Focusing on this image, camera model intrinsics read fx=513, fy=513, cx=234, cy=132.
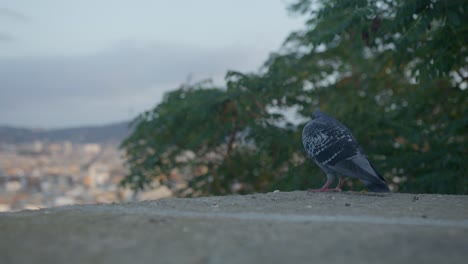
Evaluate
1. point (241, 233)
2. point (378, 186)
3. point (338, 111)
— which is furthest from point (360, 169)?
point (338, 111)

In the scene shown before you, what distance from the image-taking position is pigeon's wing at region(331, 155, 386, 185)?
6996 millimetres

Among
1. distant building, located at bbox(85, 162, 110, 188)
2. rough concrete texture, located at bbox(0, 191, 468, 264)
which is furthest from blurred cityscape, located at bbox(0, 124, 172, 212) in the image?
rough concrete texture, located at bbox(0, 191, 468, 264)

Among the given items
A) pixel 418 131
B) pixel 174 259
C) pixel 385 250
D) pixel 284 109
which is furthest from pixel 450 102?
pixel 174 259

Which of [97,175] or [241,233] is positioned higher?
[241,233]

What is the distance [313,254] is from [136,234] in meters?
1.54

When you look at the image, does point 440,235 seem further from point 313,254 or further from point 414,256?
point 313,254

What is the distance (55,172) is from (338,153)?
71.8 m

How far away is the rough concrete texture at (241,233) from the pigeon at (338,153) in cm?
83

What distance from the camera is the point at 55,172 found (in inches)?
2894

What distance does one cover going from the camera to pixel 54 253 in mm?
3758

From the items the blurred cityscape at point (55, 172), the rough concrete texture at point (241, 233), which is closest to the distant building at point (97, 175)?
the blurred cityscape at point (55, 172)

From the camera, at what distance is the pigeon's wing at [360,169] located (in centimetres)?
700

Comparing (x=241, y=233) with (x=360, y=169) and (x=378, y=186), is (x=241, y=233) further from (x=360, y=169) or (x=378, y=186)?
(x=378, y=186)

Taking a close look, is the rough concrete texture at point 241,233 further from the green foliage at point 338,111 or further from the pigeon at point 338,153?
the green foliage at point 338,111
